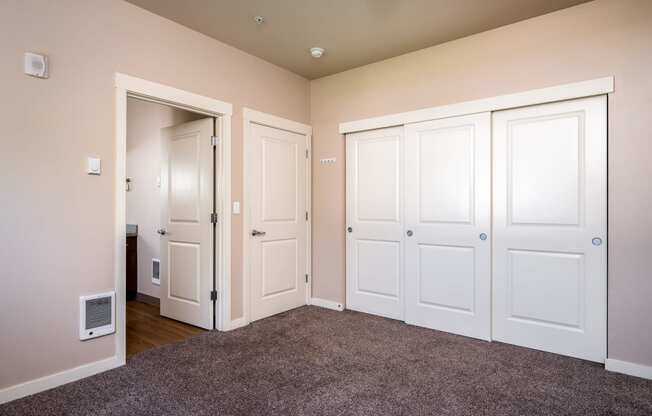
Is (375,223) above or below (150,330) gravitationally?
above

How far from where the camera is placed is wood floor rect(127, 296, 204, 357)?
306 centimetres

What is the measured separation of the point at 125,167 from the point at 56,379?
1481mm

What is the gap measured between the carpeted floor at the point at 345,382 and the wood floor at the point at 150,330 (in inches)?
6.6

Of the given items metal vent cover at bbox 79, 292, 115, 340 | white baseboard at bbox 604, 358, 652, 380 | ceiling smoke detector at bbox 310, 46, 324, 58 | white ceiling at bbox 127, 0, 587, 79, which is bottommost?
white baseboard at bbox 604, 358, 652, 380

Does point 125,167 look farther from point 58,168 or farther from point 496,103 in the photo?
point 496,103

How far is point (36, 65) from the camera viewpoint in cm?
226

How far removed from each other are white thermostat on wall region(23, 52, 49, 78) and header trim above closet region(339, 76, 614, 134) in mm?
2680

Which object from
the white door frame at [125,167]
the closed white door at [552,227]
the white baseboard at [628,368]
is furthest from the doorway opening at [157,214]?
the white baseboard at [628,368]

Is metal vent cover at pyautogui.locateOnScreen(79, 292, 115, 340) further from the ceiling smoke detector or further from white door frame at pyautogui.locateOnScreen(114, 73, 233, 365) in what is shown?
the ceiling smoke detector

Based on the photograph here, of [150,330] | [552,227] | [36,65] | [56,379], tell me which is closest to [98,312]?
[56,379]

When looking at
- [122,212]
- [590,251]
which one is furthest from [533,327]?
[122,212]

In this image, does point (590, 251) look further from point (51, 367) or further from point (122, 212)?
point (51, 367)

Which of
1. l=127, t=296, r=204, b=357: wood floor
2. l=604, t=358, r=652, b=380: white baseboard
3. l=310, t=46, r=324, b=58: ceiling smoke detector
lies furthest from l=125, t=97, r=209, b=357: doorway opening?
l=604, t=358, r=652, b=380: white baseboard

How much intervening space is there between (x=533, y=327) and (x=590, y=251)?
761mm
